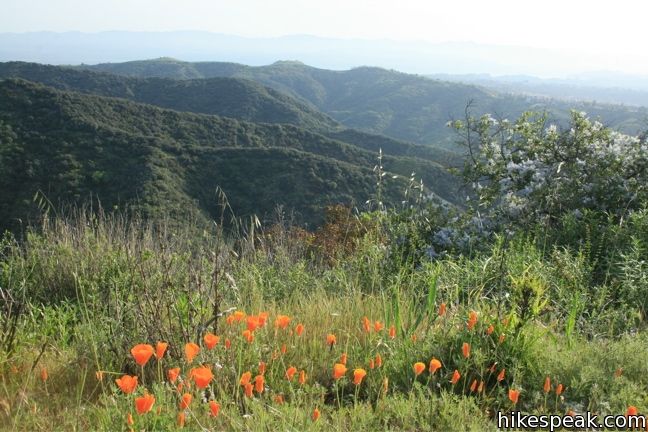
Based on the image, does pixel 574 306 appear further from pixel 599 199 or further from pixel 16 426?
pixel 599 199

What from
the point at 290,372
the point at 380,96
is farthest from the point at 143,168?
the point at 380,96

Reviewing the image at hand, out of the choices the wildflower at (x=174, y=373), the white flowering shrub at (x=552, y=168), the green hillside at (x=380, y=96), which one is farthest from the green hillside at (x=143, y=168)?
the green hillside at (x=380, y=96)

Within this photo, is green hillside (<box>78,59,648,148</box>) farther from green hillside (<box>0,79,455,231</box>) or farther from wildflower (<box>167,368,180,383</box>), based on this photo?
wildflower (<box>167,368,180,383</box>)

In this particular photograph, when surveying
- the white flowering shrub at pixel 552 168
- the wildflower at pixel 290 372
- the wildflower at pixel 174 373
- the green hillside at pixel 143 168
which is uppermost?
the white flowering shrub at pixel 552 168

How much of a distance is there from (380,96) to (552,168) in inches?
5563

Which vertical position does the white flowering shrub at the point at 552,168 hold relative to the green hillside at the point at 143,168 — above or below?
above

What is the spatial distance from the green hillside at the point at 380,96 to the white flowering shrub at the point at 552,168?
3320 inches

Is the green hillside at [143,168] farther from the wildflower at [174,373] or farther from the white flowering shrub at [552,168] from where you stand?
the wildflower at [174,373]

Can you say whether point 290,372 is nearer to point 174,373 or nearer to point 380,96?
point 174,373

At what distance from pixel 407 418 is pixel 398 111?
132577 mm

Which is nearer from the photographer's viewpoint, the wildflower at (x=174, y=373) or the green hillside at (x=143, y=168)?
the wildflower at (x=174, y=373)

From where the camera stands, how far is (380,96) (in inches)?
5635

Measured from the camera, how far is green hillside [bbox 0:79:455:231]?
99.3ft

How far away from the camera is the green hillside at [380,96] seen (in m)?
115
